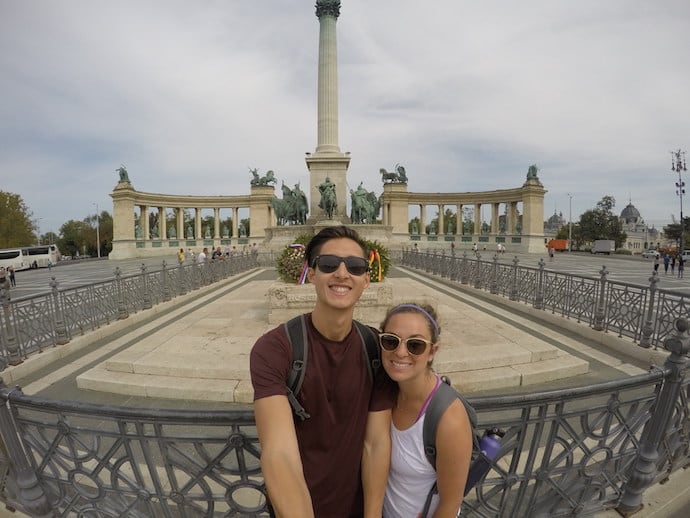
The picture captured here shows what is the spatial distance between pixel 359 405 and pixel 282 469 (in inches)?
17.7

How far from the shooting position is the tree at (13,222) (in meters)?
47.4

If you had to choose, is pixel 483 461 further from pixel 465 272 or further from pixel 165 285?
pixel 465 272

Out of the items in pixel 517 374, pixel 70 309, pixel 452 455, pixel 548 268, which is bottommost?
pixel 548 268

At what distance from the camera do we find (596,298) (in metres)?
8.38

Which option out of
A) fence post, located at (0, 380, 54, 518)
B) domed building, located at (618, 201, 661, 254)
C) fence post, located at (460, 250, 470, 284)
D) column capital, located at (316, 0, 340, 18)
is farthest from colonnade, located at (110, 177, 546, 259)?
domed building, located at (618, 201, 661, 254)

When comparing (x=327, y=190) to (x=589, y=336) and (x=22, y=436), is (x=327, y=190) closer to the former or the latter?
(x=589, y=336)

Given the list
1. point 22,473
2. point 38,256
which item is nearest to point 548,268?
point 22,473

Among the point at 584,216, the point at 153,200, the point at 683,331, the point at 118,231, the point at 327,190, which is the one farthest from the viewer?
the point at 584,216

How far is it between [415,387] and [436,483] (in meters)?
0.49

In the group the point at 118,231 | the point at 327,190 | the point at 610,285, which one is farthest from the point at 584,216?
the point at 118,231

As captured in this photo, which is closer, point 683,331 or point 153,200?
point 683,331

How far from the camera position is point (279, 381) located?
1.53 metres

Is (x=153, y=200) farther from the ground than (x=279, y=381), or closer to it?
farther from the ground

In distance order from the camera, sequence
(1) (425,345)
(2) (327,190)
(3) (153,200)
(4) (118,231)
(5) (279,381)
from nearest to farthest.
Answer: (5) (279,381) → (1) (425,345) → (2) (327,190) → (4) (118,231) → (3) (153,200)
